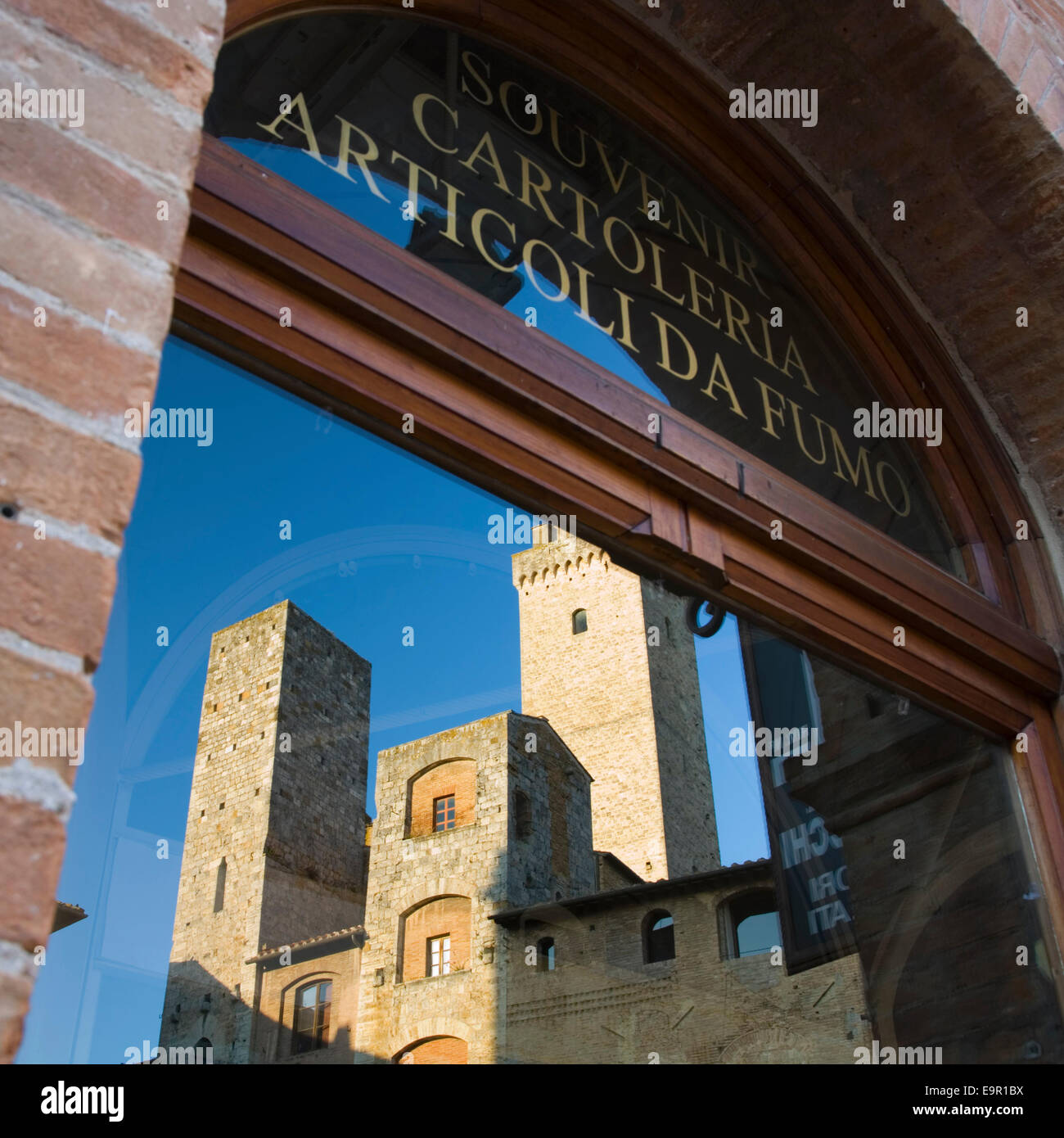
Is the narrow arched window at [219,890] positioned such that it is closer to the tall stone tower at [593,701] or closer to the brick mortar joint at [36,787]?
the tall stone tower at [593,701]

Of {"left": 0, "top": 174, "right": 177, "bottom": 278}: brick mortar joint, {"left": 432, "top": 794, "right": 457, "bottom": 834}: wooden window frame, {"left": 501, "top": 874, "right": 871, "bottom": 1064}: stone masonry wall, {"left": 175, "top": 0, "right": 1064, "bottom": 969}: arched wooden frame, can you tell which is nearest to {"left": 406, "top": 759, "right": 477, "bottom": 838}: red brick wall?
{"left": 432, "top": 794, "right": 457, "bottom": 834}: wooden window frame

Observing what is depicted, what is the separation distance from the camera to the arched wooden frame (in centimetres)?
174

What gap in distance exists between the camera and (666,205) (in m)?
2.84

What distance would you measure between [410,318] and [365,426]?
19 centimetres

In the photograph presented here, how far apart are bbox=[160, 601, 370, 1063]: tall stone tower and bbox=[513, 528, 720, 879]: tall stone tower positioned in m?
0.52

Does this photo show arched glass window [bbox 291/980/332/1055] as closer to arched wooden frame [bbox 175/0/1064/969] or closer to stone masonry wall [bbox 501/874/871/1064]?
stone masonry wall [bbox 501/874/871/1064]

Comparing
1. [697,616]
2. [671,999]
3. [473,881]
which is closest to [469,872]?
[473,881]

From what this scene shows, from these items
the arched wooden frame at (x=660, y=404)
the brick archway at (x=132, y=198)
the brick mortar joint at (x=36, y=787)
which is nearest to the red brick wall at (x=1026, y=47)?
the brick archway at (x=132, y=198)

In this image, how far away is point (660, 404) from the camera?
233 centimetres

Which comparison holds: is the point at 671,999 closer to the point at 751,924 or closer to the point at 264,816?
the point at 751,924

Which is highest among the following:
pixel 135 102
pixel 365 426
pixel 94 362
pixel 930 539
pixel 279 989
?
pixel 930 539

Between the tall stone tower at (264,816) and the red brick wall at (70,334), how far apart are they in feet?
2.58
